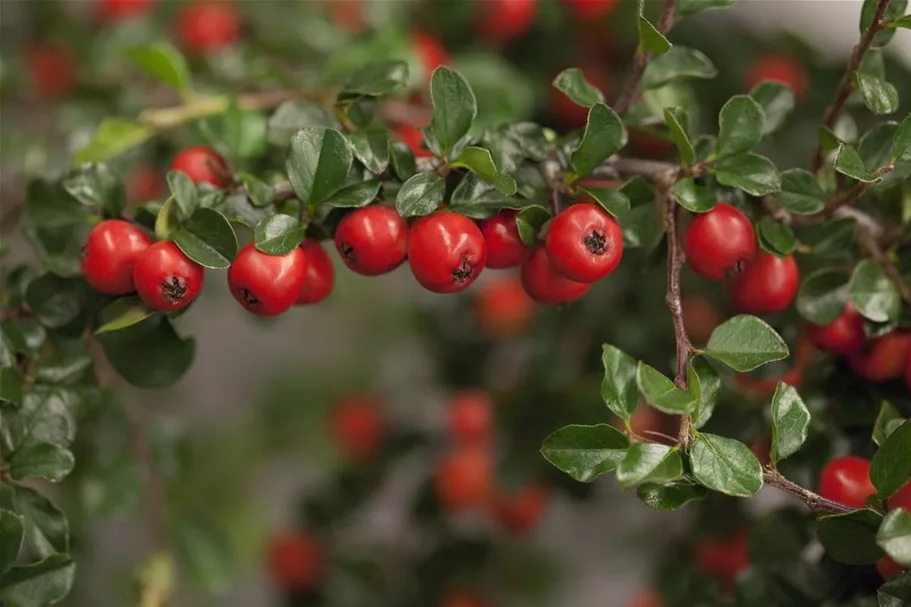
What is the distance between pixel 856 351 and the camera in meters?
0.61

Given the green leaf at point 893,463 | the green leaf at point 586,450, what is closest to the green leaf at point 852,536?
the green leaf at point 893,463

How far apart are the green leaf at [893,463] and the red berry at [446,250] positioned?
0.25 m

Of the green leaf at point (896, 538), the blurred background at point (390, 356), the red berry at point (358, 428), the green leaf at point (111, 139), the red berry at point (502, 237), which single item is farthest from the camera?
the red berry at point (358, 428)

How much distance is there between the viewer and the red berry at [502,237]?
54 centimetres

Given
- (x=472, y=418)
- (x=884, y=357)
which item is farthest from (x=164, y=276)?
(x=472, y=418)

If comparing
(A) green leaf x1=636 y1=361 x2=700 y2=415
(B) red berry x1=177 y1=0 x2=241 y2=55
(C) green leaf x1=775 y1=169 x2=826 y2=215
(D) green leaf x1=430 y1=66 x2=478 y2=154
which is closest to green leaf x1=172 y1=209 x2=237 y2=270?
(D) green leaf x1=430 y1=66 x2=478 y2=154

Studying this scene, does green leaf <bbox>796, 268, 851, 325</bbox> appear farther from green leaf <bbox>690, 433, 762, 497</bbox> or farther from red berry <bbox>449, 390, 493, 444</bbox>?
red berry <bbox>449, 390, 493, 444</bbox>

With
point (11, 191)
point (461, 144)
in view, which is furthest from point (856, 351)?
point (11, 191)

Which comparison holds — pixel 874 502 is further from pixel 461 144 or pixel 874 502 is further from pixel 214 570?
pixel 214 570

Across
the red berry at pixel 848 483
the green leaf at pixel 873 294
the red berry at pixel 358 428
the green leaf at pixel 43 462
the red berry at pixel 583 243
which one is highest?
the red berry at pixel 583 243

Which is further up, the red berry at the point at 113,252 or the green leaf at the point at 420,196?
the green leaf at the point at 420,196

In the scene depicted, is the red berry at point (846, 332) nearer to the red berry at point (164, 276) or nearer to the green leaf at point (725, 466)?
the green leaf at point (725, 466)

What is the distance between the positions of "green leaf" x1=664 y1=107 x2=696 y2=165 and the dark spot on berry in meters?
0.09

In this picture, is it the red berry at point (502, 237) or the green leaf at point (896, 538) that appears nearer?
the green leaf at point (896, 538)
